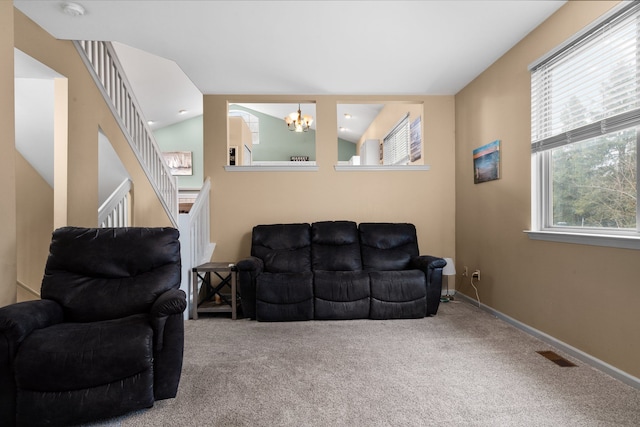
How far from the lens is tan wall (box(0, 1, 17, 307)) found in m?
2.07

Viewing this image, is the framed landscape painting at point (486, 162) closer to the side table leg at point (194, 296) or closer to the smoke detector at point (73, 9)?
the side table leg at point (194, 296)

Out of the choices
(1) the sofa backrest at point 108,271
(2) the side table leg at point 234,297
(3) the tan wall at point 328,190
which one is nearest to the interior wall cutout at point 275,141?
(3) the tan wall at point 328,190

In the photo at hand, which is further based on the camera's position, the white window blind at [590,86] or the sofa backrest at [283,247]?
the sofa backrest at [283,247]

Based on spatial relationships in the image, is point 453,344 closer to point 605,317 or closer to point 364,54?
point 605,317

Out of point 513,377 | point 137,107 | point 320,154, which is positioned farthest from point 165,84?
point 513,377

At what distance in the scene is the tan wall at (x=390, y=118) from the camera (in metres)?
5.00

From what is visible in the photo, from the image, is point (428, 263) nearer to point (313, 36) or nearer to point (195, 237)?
point (313, 36)

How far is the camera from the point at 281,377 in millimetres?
2168

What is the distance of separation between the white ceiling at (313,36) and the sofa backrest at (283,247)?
172cm

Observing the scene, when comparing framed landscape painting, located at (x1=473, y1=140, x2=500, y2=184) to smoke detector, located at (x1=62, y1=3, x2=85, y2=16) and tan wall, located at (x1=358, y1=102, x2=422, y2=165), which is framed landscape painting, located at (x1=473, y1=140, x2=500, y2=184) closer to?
tan wall, located at (x1=358, y1=102, x2=422, y2=165)

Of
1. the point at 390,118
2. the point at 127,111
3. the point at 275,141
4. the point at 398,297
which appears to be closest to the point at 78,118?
the point at 127,111

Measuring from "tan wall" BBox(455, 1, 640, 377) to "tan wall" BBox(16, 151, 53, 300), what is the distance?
4.67 m

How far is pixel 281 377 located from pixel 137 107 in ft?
11.3

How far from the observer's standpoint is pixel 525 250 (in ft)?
9.80
